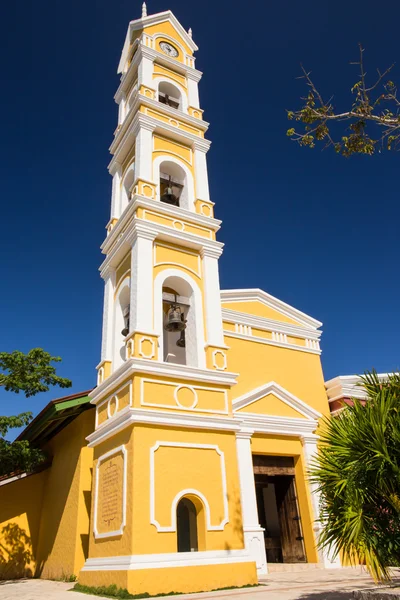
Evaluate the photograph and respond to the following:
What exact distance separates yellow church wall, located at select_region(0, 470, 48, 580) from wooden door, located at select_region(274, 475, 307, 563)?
7588 mm

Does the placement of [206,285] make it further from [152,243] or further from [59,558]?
[59,558]

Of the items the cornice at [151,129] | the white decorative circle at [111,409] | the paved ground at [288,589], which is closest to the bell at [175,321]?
the white decorative circle at [111,409]

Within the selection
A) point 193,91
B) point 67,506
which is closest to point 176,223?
point 193,91

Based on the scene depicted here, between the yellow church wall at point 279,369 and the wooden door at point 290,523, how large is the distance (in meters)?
2.40

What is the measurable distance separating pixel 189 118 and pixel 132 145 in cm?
193

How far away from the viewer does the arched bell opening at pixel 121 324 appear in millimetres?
11633

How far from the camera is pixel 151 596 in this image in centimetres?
750

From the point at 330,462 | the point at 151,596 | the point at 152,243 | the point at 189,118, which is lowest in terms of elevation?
the point at 151,596

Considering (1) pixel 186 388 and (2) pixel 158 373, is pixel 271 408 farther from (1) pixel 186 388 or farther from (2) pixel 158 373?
(2) pixel 158 373

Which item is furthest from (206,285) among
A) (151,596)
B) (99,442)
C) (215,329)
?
(151,596)

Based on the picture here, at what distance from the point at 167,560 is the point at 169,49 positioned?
50.7ft

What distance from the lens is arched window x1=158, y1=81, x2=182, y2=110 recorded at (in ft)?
49.6

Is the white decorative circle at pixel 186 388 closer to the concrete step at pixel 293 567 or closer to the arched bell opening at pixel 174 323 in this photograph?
the arched bell opening at pixel 174 323

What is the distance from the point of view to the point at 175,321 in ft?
35.8
